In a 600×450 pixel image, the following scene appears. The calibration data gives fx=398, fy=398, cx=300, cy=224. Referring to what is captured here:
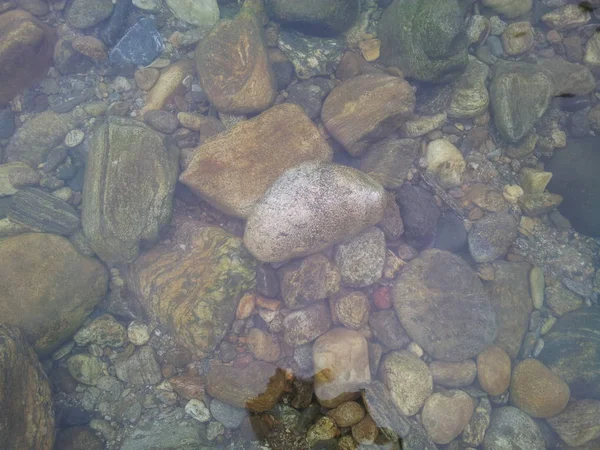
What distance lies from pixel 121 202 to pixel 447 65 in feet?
15.0

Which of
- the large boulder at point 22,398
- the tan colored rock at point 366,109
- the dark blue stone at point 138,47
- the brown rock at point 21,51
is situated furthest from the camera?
the dark blue stone at point 138,47

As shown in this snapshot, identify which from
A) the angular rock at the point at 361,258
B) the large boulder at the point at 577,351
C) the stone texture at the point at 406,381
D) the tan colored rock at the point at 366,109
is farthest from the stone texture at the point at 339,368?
the tan colored rock at the point at 366,109

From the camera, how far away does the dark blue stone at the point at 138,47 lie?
6008 mm

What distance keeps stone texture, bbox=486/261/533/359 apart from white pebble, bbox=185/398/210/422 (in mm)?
3648

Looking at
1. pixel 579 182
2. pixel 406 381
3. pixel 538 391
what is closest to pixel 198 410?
pixel 406 381

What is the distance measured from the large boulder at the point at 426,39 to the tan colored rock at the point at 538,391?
399 centimetres

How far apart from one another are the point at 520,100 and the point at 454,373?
3.83 metres

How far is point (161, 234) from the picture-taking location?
520cm

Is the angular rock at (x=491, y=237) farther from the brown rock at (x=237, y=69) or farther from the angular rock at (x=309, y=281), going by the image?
Result: the brown rock at (x=237, y=69)

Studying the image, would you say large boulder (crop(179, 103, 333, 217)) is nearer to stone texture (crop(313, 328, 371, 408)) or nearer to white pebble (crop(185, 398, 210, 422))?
stone texture (crop(313, 328, 371, 408))

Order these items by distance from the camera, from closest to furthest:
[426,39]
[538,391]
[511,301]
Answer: [538,391] < [511,301] < [426,39]

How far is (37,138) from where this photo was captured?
567cm

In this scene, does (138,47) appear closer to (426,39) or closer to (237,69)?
(237,69)

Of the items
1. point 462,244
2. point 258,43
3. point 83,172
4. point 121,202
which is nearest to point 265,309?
point 121,202
